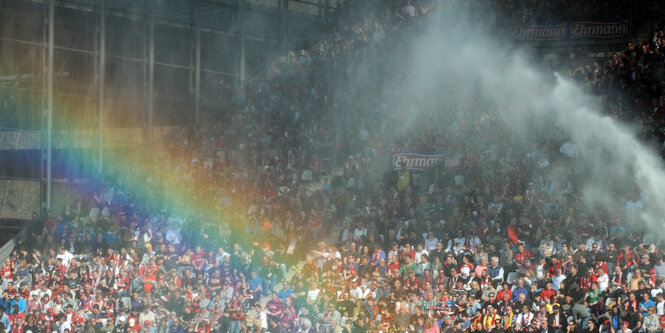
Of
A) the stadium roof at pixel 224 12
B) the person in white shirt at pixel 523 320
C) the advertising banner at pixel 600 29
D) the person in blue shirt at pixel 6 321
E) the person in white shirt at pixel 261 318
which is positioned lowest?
the person in blue shirt at pixel 6 321

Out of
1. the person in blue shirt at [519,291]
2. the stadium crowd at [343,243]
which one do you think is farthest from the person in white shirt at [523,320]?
the person in blue shirt at [519,291]

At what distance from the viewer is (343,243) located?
21.5m

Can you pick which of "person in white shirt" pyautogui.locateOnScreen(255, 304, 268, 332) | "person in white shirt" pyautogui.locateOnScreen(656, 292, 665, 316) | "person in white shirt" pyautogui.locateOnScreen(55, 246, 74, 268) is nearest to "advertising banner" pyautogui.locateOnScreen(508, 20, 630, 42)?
"person in white shirt" pyautogui.locateOnScreen(656, 292, 665, 316)

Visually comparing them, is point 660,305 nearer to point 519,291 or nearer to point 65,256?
point 519,291

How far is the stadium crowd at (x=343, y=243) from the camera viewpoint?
16609 millimetres

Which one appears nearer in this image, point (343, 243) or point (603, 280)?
point (603, 280)

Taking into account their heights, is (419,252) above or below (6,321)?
above

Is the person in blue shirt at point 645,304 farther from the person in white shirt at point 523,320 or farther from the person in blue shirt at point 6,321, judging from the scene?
the person in blue shirt at point 6,321

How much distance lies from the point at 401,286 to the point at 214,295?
14.4 ft

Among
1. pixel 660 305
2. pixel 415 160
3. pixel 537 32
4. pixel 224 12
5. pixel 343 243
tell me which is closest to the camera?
pixel 660 305

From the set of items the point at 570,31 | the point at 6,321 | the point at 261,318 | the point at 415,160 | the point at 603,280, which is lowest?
the point at 6,321

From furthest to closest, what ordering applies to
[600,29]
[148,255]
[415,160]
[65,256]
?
[600,29], [415,160], [65,256], [148,255]

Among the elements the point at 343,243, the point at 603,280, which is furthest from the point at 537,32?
the point at 603,280

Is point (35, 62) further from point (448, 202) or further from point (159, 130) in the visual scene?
point (448, 202)
